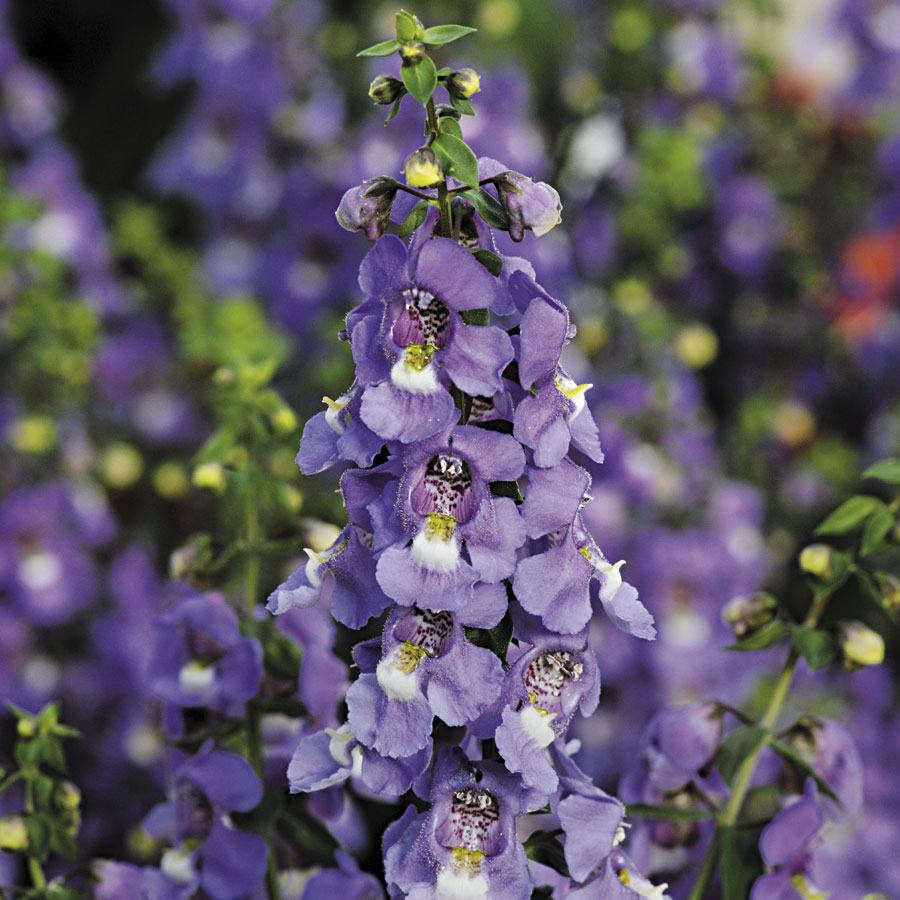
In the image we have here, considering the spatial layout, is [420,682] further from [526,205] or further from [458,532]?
[526,205]

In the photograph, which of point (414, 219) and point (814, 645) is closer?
point (414, 219)

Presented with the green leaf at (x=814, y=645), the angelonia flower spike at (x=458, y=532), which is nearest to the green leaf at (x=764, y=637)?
the green leaf at (x=814, y=645)

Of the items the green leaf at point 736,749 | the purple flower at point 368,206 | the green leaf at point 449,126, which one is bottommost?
the green leaf at point 736,749

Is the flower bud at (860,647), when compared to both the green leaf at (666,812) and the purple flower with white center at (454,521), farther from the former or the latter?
the purple flower with white center at (454,521)

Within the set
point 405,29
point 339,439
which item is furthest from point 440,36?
point 339,439

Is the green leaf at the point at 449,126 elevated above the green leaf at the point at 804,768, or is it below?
above

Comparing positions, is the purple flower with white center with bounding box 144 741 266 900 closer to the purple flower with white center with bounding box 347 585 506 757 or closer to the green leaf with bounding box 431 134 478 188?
the purple flower with white center with bounding box 347 585 506 757

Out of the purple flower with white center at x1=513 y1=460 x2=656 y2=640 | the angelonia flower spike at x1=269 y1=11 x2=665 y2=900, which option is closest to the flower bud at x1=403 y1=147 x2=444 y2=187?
the angelonia flower spike at x1=269 y1=11 x2=665 y2=900

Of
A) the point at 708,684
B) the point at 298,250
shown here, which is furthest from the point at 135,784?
the point at 298,250
